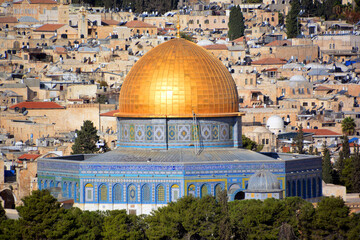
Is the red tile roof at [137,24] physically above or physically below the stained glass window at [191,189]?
above

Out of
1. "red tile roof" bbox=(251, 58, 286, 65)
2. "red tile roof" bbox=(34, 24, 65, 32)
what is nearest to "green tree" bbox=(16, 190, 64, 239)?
"red tile roof" bbox=(251, 58, 286, 65)

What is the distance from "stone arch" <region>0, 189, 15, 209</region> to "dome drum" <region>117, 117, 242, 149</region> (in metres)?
9.39

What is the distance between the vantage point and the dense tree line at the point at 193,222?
1905 inches

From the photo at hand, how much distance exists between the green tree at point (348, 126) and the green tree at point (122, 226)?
127 ft

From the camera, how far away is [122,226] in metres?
48.6

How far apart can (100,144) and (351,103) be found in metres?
27.2

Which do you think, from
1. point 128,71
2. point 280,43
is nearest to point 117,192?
point 128,71

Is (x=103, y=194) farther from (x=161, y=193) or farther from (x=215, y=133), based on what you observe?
(x=215, y=133)

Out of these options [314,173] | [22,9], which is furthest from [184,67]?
[22,9]

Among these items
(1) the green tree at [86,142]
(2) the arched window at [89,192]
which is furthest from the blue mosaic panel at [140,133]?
(1) the green tree at [86,142]

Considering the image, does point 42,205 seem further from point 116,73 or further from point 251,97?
point 116,73

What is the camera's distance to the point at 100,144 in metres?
74.2

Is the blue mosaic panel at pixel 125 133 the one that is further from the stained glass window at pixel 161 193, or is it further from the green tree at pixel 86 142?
the green tree at pixel 86 142

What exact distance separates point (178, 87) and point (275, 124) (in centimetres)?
3057
